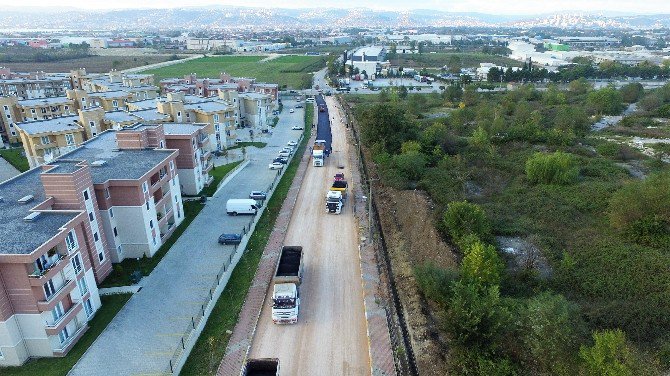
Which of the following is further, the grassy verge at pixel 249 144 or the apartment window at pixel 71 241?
the grassy verge at pixel 249 144

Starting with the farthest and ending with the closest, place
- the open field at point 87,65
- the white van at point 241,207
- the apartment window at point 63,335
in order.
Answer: the open field at point 87,65 < the white van at point 241,207 < the apartment window at point 63,335

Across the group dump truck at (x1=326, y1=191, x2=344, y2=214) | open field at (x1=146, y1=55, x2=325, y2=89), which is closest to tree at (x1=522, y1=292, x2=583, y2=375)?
dump truck at (x1=326, y1=191, x2=344, y2=214)

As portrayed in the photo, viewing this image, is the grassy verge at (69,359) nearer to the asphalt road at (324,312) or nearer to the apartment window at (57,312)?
the apartment window at (57,312)

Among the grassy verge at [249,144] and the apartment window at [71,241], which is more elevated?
the apartment window at [71,241]

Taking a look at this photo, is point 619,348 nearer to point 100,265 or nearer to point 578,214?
point 578,214

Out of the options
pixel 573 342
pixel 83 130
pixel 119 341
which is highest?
pixel 83 130

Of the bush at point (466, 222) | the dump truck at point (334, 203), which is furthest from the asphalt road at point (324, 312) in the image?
the bush at point (466, 222)

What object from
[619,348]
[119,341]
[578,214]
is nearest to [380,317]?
[619,348]

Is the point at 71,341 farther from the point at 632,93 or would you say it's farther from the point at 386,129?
the point at 632,93
